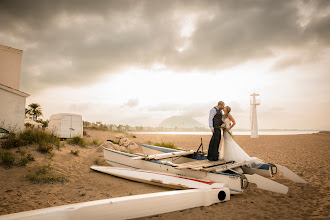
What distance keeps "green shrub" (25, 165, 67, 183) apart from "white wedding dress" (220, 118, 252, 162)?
531 cm

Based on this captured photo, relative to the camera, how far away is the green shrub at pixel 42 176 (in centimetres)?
579

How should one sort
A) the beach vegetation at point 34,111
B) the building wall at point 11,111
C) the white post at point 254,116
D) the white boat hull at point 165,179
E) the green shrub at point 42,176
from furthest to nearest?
the beach vegetation at point 34,111 → the white post at point 254,116 → the building wall at point 11,111 → the green shrub at point 42,176 → the white boat hull at point 165,179

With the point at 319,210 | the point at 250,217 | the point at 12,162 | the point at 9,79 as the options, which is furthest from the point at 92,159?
the point at 9,79

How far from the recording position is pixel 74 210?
2.80m

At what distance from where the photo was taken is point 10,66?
16156 millimetres

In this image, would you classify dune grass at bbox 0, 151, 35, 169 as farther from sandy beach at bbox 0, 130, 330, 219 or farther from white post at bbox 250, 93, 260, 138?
white post at bbox 250, 93, 260, 138

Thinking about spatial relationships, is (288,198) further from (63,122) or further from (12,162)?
(63,122)

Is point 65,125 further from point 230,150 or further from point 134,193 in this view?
point 230,150

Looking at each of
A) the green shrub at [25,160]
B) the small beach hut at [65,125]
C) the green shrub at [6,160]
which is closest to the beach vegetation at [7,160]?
the green shrub at [6,160]

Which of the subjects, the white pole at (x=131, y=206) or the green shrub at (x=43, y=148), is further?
the green shrub at (x=43, y=148)

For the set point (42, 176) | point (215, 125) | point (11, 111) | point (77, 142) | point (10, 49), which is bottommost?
point (42, 176)

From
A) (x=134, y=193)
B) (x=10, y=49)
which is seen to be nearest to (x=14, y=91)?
(x=10, y=49)

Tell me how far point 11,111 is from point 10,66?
7.18 m

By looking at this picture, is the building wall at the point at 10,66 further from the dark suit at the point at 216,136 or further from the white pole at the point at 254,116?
the white pole at the point at 254,116
